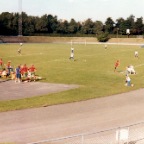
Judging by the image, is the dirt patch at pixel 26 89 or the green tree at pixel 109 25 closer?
the dirt patch at pixel 26 89

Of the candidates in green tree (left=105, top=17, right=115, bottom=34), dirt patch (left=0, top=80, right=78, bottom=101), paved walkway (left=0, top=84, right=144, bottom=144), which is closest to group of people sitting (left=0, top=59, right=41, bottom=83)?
dirt patch (left=0, top=80, right=78, bottom=101)

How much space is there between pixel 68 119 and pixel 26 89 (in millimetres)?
10189

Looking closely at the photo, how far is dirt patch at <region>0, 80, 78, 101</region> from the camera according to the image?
85.0 feet

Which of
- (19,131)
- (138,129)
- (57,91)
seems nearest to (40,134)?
(19,131)

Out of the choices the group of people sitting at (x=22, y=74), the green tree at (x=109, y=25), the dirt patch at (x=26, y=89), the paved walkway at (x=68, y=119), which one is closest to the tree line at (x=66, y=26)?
the green tree at (x=109, y=25)

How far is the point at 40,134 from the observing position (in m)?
16.4

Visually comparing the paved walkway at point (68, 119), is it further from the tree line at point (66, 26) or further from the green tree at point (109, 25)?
the green tree at point (109, 25)

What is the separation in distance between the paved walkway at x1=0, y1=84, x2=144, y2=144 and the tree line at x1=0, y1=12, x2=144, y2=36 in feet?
394

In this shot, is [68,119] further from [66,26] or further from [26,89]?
[66,26]

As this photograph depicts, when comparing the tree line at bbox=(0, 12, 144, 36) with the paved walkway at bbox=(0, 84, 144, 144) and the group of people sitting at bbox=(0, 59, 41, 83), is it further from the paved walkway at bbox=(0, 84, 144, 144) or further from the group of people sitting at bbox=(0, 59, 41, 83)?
the paved walkway at bbox=(0, 84, 144, 144)

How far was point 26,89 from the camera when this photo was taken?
1118 inches

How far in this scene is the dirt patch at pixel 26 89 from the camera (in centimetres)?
2591

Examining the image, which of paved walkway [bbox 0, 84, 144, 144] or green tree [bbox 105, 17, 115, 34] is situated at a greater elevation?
green tree [bbox 105, 17, 115, 34]

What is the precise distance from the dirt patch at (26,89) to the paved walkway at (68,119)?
449cm
